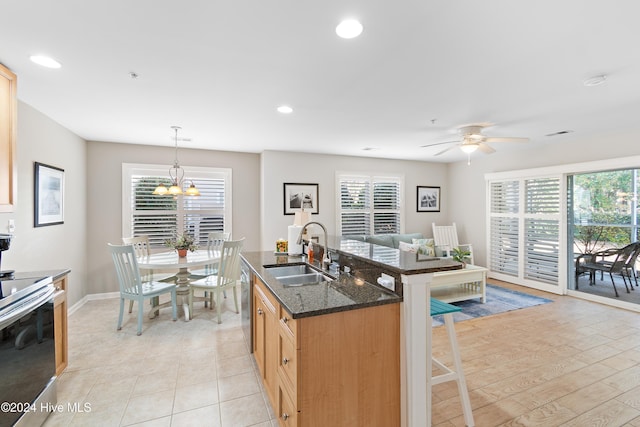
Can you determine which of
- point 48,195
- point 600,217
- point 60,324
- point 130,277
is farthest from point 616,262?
point 48,195

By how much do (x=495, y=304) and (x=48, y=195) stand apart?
19.4 ft

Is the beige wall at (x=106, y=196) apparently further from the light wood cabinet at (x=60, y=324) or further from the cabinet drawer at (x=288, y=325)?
the cabinet drawer at (x=288, y=325)

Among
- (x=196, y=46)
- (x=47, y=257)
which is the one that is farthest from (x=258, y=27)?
(x=47, y=257)

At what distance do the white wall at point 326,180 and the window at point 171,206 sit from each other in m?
0.76

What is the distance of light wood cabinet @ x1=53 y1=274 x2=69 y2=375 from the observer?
234cm

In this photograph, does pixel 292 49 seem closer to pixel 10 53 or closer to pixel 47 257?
pixel 10 53

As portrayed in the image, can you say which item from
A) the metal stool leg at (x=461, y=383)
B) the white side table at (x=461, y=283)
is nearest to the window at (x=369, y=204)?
the white side table at (x=461, y=283)

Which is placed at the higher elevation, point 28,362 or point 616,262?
point 616,262

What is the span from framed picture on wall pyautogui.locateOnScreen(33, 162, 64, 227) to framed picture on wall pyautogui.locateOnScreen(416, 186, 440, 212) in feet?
20.2

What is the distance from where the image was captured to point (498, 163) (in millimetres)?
5703

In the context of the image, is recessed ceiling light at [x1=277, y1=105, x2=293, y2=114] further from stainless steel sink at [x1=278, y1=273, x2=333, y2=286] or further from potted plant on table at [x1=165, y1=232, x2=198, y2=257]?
potted plant on table at [x1=165, y1=232, x2=198, y2=257]

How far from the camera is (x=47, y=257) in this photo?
11.1 feet

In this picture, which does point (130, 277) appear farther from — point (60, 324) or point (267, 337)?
point (267, 337)

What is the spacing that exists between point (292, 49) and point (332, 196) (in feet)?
12.8
